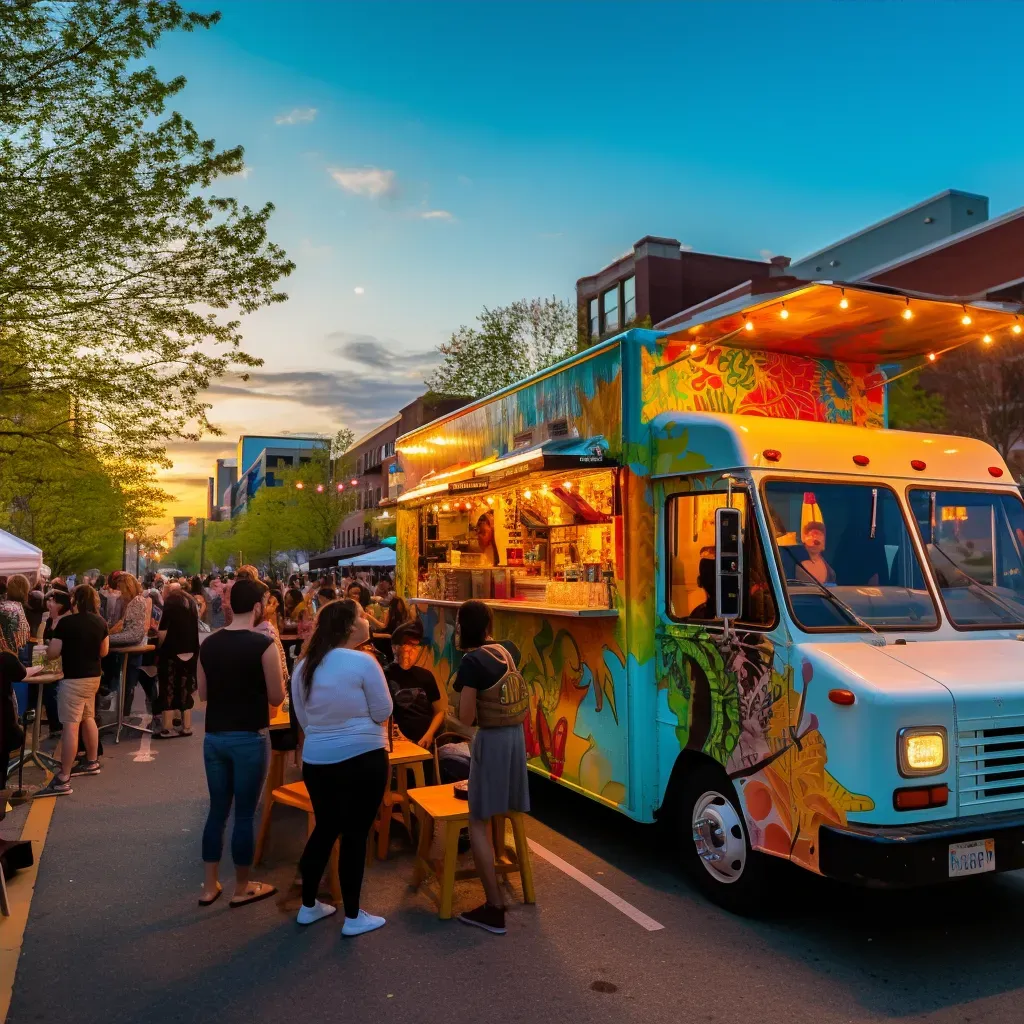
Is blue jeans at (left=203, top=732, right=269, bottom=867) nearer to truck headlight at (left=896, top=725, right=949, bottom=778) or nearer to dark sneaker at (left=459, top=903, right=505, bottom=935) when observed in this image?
dark sneaker at (left=459, top=903, right=505, bottom=935)

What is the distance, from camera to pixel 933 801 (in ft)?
14.0

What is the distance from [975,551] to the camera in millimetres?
5473

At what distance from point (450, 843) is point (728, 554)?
226cm

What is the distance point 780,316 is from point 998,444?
65.8 feet

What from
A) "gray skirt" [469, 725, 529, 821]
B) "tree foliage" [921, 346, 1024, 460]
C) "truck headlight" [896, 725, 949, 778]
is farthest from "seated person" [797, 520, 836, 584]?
"tree foliage" [921, 346, 1024, 460]

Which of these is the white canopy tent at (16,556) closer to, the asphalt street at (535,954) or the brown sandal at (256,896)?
the asphalt street at (535,954)

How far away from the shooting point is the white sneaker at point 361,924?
15.7 feet

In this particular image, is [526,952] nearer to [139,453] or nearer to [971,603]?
[971,603]

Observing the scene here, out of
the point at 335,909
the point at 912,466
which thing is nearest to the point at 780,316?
the point at 912,466

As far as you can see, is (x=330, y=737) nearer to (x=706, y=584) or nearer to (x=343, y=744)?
(x=343, y=744)

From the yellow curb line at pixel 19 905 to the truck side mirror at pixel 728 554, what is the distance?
392cm

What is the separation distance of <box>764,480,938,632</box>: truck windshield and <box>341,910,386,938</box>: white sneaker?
282cm

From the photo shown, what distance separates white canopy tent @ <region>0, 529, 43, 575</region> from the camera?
13.5 m

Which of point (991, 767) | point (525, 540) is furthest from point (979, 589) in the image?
point (525, 540)
